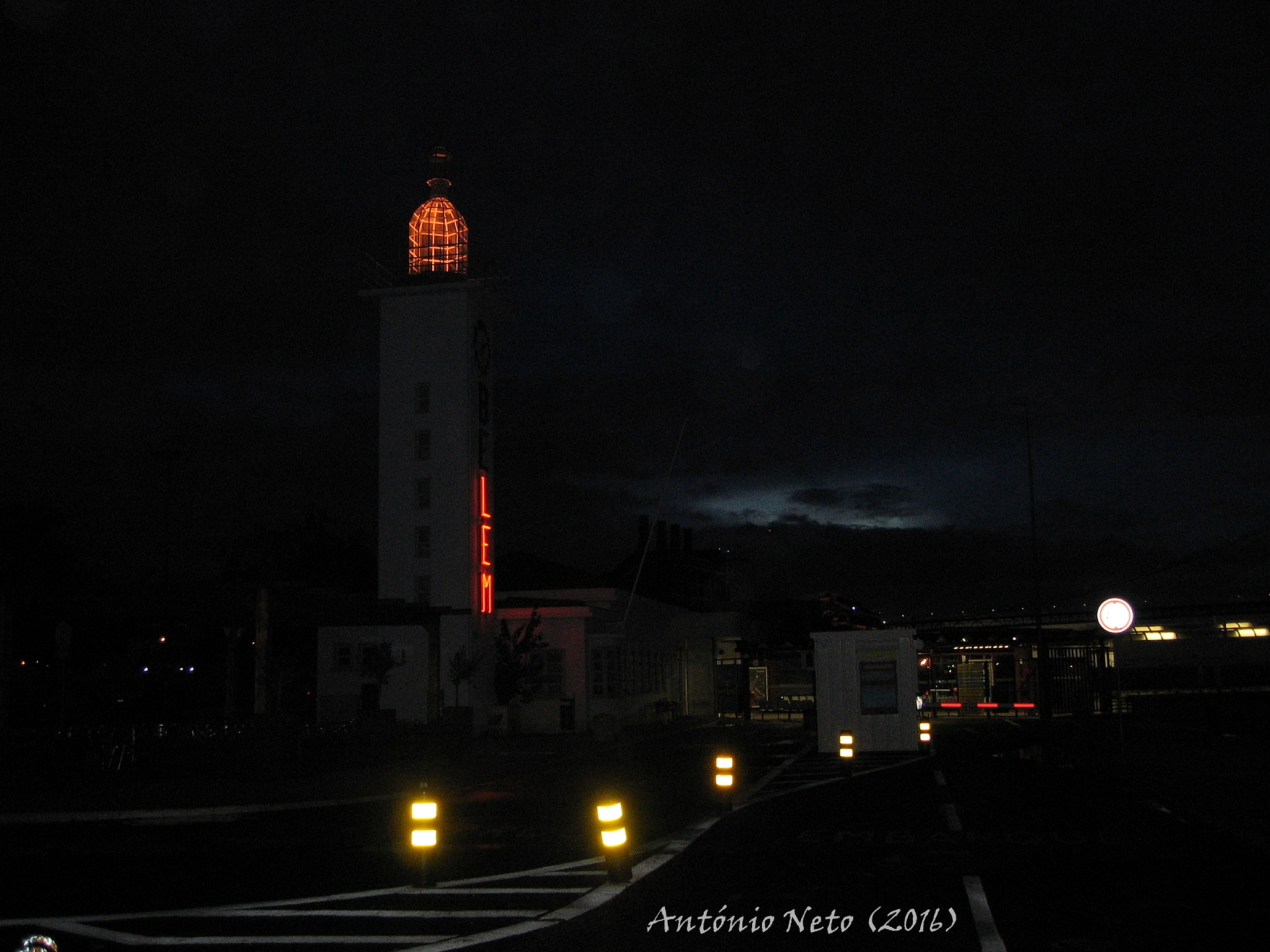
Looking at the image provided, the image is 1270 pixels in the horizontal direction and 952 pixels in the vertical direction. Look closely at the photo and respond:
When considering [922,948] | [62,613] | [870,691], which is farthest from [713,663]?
[922,948]

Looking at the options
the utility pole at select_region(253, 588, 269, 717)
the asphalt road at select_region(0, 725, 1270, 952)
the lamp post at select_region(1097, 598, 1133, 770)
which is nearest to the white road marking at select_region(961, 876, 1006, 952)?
the asphalt road at select_region(0, 725, 1270, 952)

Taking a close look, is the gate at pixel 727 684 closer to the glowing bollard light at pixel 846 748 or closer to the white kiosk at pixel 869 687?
the white kiosk at pixel 869 687

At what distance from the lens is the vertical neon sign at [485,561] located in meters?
41.7

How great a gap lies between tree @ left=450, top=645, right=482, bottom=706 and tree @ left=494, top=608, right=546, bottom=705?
3.56 feet

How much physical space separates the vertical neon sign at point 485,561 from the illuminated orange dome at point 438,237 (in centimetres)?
825

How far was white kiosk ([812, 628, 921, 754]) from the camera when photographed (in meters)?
27.8

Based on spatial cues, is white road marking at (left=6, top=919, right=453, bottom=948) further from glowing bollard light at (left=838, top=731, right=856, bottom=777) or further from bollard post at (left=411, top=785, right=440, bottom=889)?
glowing bollard light at (left=838, top=731, right=856, bottom=777)

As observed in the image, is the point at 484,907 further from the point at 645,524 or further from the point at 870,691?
the point at 645,524

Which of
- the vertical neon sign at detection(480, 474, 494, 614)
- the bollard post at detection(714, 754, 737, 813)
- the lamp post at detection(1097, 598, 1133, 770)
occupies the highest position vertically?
the vertical neon sign at detection(480, 474, 494, 614)

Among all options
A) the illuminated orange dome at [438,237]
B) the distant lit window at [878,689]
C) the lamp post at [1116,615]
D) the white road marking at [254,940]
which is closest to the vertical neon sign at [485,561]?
the illuminated orange dome at [438,237]

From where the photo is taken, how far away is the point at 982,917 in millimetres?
9117

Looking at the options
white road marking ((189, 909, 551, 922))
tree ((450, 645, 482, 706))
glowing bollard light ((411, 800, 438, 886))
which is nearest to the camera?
white road marking ((189, 909, 551, 922))

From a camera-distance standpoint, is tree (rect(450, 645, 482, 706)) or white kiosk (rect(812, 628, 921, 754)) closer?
white kiosk (rect(812, 628, 921, 754))

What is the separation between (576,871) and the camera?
1195cm
